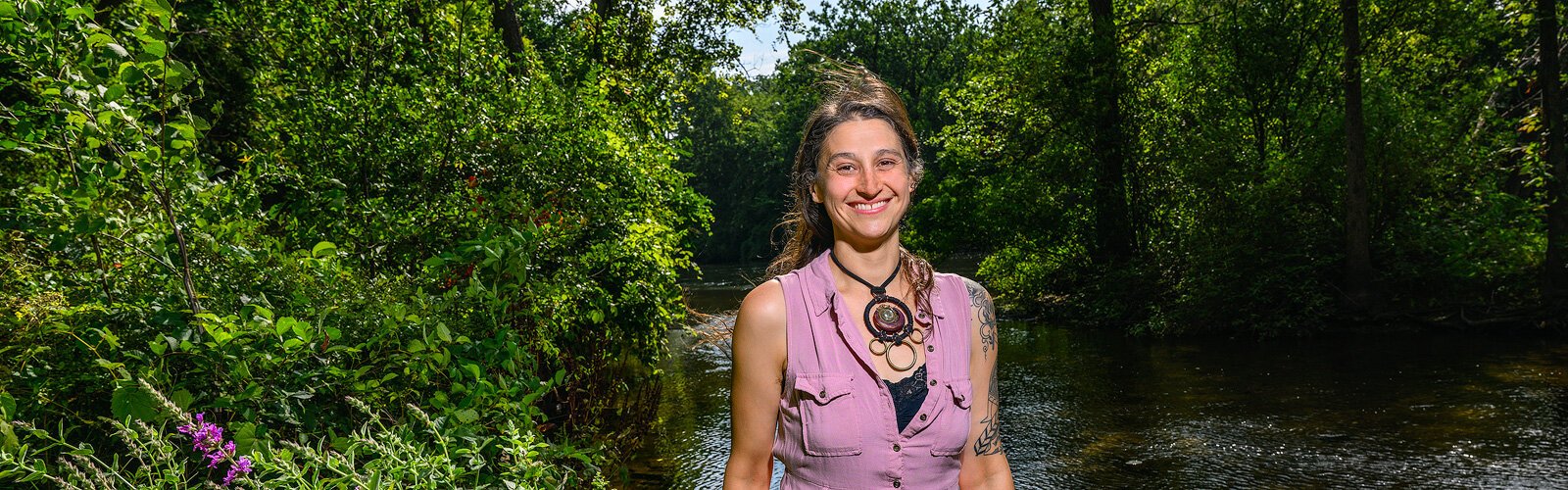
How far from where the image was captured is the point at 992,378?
231cm

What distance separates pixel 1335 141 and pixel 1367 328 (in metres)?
3.04

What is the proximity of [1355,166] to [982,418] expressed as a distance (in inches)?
553

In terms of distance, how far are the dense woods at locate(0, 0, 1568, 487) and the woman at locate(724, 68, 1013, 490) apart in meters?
0.59

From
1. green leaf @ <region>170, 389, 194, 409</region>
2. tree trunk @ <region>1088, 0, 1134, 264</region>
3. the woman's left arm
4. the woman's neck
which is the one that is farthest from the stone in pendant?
tree trunk @ <region>1088, 0, 1134, 264</region>

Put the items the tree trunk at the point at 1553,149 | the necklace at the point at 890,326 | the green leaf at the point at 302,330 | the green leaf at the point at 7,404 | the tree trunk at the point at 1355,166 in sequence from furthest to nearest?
1. the tree trunk at the point at 1355,166
2. the tree trunk at the point at 1553,149
3. the green leaf at the point at 302,330
4. the green leaf at the point at 7,404
5. the necklace at the point at 890,326

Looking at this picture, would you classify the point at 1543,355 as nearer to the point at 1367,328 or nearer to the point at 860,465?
the point at 1367,328

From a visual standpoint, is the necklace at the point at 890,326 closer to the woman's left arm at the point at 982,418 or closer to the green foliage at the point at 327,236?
the woman's left arm at the point at 982,418

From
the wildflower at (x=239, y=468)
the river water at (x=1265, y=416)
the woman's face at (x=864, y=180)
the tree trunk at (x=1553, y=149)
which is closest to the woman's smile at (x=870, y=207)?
the woman's face at (x=864, y=180)

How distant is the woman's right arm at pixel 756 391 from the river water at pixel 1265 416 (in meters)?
5.58

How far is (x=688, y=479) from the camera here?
24.8 ft

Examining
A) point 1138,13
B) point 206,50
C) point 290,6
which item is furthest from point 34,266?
point 1138,13

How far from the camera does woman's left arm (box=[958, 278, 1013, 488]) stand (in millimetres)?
2213

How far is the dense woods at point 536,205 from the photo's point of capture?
106 inches

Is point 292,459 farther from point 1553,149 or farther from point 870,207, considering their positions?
point 1553,149
